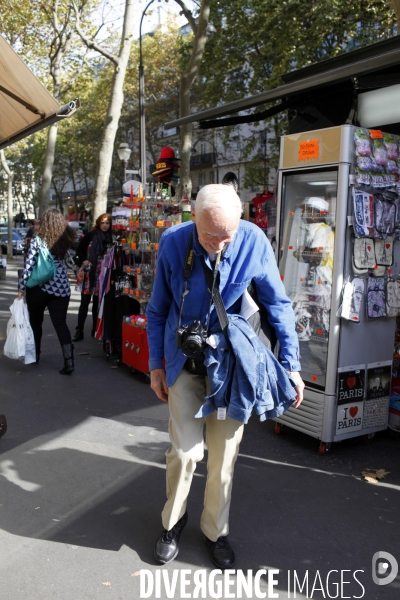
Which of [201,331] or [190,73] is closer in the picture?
[201,331]

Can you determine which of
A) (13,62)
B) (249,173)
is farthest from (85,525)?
(249,173)

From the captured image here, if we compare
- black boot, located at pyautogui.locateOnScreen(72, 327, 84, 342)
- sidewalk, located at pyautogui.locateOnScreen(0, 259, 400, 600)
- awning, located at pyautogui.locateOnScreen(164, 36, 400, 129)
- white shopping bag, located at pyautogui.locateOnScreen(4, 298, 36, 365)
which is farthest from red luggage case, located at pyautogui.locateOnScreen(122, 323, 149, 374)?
awning, located at pyautogui.locateOnScreen(164, 36, 400, 129)

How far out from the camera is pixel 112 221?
7.91 metres

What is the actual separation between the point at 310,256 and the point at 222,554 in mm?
2644

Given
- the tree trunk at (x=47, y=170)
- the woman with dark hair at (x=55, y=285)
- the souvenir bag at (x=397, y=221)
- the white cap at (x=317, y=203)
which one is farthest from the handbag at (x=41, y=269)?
the tree trunk at (x=47, y=170)

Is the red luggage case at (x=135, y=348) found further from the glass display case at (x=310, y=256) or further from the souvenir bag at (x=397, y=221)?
the souvenir bag at (x=397, y=221)

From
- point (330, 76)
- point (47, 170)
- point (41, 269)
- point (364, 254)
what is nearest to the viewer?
point (330, 76)

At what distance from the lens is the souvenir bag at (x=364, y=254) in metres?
4.43

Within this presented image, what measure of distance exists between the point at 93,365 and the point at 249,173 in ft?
67.9

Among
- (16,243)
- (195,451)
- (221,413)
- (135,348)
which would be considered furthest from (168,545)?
(16,243)

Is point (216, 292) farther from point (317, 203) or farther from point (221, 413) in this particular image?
point (317, 203)

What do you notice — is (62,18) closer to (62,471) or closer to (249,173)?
(249,173)

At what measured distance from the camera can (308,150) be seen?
15.0 ft

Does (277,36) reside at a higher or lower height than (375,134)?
higher
